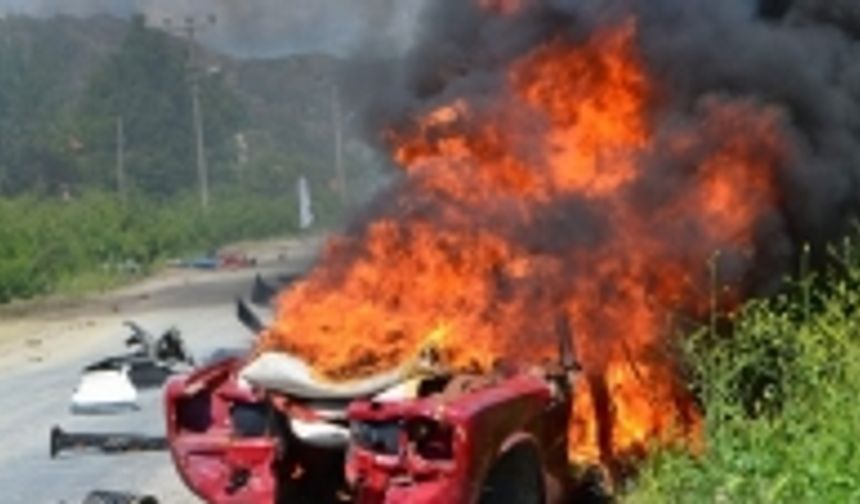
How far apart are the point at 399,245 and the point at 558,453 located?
4.95ft

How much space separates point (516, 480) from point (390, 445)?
826 millimetres

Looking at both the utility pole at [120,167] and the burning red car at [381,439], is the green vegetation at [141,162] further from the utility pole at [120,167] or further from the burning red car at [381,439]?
the burning red car at [381,439]

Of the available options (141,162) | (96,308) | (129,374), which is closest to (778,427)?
(129,374)

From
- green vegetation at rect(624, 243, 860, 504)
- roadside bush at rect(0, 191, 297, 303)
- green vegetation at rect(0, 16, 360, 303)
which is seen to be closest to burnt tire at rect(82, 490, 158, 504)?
green vegetation at rect(624, 243, 860, 504)

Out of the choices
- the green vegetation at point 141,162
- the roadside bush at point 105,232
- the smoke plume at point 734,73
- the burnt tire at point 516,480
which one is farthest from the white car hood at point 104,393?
the green vegetation at point 141,162

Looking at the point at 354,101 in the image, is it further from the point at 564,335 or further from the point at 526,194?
the point at 564,335

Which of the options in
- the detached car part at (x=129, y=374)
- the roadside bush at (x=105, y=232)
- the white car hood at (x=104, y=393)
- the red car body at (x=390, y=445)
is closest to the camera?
the red car body at (x=390, y=445)

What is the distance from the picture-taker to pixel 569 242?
9109 millimetres

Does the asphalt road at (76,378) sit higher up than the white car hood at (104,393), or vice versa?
the white car hood at (104,393)

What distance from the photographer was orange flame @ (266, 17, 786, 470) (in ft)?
29.0

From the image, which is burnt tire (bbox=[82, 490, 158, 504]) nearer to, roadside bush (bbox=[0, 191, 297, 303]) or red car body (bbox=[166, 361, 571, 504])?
red car body (bbox=[166, 361, 571, 504])

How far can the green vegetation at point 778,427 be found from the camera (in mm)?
6809

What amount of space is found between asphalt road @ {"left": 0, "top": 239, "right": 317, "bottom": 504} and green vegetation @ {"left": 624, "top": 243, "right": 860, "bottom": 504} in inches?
111

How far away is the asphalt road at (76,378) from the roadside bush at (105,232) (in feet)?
10.0
